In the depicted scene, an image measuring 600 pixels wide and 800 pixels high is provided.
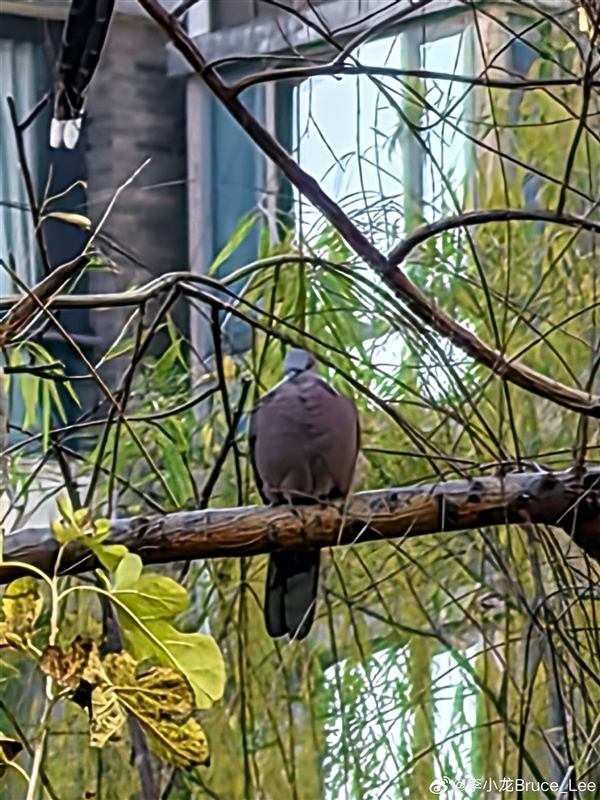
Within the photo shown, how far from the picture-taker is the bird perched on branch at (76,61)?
2.75ft

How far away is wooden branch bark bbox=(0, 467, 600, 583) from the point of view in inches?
30.9

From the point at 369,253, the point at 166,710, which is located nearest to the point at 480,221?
the point at 369,253

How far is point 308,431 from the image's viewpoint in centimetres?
97

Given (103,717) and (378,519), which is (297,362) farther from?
(103,717)

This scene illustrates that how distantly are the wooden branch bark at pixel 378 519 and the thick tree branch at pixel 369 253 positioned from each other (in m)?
0.07

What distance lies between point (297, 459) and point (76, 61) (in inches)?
15.3

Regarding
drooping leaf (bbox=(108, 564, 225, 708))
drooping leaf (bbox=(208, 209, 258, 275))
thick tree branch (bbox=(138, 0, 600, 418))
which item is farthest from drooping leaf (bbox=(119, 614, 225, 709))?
drooping leaf (bbox=(208, 209, 258, 275))

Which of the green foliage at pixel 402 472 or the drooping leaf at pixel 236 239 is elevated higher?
the drooping leaf at pixel 236 239

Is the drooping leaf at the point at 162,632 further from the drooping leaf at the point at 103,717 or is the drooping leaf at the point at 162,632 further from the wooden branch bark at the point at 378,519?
the wooden branch bark at the point at 378,519

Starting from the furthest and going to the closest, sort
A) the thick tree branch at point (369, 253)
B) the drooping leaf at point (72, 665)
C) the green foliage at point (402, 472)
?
the green foliage at point (402, 472), the thick tree branch at point (369, 253), the drooping leaf at point (72, 665)

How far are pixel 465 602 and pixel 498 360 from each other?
0.23 meters

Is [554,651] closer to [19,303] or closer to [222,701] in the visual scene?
[222,701]

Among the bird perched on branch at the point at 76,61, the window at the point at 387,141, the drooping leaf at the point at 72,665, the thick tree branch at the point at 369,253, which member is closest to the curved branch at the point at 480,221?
the thick tree branch at the point at 369,253

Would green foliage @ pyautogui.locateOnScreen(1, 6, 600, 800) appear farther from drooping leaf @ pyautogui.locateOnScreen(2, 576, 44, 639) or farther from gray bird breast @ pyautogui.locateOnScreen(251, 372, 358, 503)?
drooping leaf @ pyautogui.locateOnScreen(2, 576, 44, 639)
